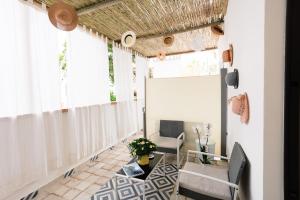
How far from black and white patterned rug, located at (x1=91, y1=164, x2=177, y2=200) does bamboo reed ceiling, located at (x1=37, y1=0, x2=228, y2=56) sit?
270cm

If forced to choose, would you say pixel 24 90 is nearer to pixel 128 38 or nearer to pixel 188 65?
pixel 128 38

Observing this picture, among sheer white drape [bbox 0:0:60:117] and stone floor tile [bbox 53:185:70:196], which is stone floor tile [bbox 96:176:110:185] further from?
sheer white drape [bbox 0:0:60:117]

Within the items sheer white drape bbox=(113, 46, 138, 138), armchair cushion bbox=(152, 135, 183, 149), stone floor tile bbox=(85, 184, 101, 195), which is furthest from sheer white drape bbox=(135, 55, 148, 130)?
stone floor tile bbox=(85, 184, 101, 195)

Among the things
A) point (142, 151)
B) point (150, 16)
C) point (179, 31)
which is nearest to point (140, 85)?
point (179, 31)

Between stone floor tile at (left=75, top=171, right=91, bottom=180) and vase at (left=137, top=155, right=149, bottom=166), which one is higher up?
vase at (left=137, top=155, right=149, bottom=166)

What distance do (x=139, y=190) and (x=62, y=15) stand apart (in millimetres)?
2550

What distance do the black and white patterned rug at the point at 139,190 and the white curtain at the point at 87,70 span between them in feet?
5.09

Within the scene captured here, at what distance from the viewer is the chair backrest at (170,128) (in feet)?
10.7

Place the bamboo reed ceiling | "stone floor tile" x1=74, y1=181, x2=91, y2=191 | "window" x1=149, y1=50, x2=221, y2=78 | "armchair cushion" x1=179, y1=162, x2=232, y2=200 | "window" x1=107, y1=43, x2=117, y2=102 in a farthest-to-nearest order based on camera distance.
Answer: "window" x1=149, y1=50, x2=221, y2=78 → "window" x1=107, y1=43, x2=117, y2=102 → the bamboo reed ceiling → "stone floor tile" x1=74, y1=181, x2=91, y2=191 → "armchair cushion" x1=179, y1=162, x2=232, y2=200

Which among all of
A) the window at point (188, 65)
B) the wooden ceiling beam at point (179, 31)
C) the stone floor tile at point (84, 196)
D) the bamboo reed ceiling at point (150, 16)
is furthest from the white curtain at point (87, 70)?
the window at point (188, 65)

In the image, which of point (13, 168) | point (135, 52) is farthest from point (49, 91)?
point (135, 52)

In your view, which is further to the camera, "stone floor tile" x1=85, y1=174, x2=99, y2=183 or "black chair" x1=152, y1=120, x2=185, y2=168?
"black chair" x1=152, y1=120, x2=185, y2=168

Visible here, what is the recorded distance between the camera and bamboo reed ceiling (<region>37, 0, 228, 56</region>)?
260 centimetres

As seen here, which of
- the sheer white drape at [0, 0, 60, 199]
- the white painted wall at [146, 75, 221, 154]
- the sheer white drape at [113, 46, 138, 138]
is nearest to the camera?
the sheer white drape at [0, 0, 60, 199]
